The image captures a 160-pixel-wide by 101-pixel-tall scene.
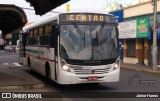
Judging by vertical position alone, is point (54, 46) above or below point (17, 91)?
above

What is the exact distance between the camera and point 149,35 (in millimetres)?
30406

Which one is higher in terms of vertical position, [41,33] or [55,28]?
[55,28]

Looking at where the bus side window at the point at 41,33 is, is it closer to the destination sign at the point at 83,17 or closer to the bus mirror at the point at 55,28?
the bus mirror at the point at 55,28

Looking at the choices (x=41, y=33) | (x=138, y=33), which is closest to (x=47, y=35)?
(x=41, y=33)

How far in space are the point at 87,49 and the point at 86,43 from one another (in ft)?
→ 0.76

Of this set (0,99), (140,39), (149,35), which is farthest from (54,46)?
(140,39)

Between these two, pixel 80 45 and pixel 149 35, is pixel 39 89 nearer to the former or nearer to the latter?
pixel 80 45

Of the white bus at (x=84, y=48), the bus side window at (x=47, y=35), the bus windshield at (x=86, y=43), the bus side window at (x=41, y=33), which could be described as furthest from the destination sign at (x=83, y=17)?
the bus side window at (x=41, y=33)

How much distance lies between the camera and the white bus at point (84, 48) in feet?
46.7

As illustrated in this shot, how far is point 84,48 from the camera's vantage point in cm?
1438

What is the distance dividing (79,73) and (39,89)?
69.6 inches

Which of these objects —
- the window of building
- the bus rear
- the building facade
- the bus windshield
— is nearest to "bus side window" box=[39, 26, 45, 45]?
the bus rear

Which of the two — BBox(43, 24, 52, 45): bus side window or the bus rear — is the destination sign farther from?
BBox(43, 24, 52, 45): bus side window

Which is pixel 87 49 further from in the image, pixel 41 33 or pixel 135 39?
pixel 135 39
